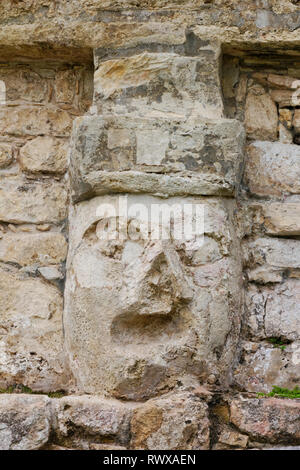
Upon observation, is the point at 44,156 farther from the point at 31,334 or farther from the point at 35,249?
the point at 31,334

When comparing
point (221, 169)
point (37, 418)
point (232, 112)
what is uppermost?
point (232, 112)

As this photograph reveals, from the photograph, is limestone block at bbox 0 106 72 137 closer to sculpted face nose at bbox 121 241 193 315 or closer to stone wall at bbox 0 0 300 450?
stone wall at bbox 0 0 300 450

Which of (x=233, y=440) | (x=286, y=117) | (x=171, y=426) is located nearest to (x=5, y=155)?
(x=286, y=117)

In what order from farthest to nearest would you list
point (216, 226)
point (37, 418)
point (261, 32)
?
point (261, 32)
point (216, 226)
point (37, 418)

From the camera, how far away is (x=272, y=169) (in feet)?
9.07

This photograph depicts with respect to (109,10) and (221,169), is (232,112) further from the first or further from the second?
(109,10)

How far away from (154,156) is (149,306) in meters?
0.56

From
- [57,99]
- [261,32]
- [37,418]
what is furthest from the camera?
[57,99]

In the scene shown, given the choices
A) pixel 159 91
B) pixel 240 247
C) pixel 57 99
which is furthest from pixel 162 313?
pixel 57 99

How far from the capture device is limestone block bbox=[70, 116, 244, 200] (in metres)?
2.53

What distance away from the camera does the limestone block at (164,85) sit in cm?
265

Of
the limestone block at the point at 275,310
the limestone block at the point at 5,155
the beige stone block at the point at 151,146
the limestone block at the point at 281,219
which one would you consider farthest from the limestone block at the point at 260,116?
the limestone block at the point at 5,155

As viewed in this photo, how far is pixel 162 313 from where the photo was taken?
242 cm

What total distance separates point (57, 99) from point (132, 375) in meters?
1.22
